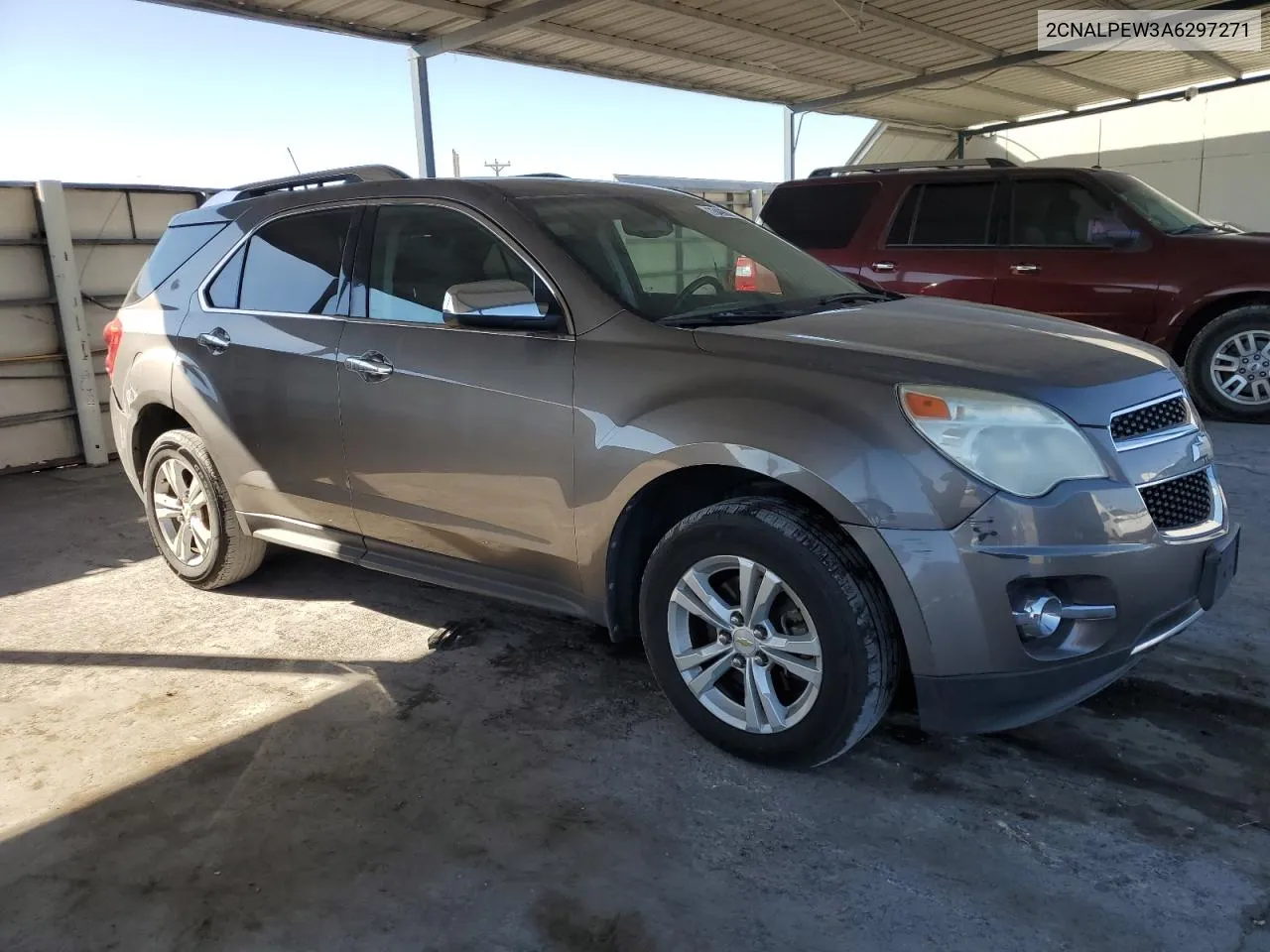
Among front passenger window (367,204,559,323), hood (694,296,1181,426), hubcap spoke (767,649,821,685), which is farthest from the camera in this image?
front passenger window (367,204,559,323)

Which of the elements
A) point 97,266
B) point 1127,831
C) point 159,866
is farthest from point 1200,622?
point 97,266

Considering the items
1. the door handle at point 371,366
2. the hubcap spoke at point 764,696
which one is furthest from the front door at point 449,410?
the hubcap spoke at point 764,696

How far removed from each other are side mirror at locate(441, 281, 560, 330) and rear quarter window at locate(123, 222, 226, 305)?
1.68 meters

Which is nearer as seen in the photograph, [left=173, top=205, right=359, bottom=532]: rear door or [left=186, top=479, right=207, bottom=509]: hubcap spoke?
[left=173, top=205, right=359, bottom=532]: rear door

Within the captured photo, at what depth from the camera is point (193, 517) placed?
4340 millimetres

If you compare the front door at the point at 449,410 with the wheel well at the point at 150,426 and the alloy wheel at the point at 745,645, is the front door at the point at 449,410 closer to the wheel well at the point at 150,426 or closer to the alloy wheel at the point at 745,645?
the alloy wheel at the point at 745,645

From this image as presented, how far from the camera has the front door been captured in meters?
3.01

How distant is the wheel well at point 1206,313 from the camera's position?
6.75 meters

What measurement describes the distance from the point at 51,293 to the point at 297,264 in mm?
4638

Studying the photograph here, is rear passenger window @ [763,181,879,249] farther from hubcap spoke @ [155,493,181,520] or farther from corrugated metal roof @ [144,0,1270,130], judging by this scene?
hubcap spoke @ [155,493,181,520]

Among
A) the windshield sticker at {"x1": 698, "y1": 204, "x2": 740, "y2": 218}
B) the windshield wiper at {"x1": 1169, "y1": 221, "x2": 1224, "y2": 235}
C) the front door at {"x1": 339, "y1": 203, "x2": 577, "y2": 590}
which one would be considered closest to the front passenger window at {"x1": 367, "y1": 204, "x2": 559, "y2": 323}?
the front door at {"x1": 339, "y1": 203, "x2": 577, "y2": 590}

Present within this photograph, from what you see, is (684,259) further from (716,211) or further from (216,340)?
(216,340)

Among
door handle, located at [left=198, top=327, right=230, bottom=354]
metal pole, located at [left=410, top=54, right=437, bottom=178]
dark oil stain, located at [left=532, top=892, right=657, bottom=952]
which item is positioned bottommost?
dark oil stain, located at [left=532, top=892, right=657, bottom=952]

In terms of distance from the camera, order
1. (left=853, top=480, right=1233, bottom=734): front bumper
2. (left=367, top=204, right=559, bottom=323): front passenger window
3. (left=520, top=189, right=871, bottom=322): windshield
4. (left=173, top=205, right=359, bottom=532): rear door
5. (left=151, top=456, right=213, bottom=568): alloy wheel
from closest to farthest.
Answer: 1. (left=853, top=480, right=1233, bottom=734): front bumper
2. (left=520, top=189, right=871, bottom=322): windshield
3. (left=367, top=204, right=559, bottom=323): front passenger window
4. (left=173, top=205, right=359, bottom=532): rear door
5. (left=151, top=456, right=213, bottom=568): alloy wheel
